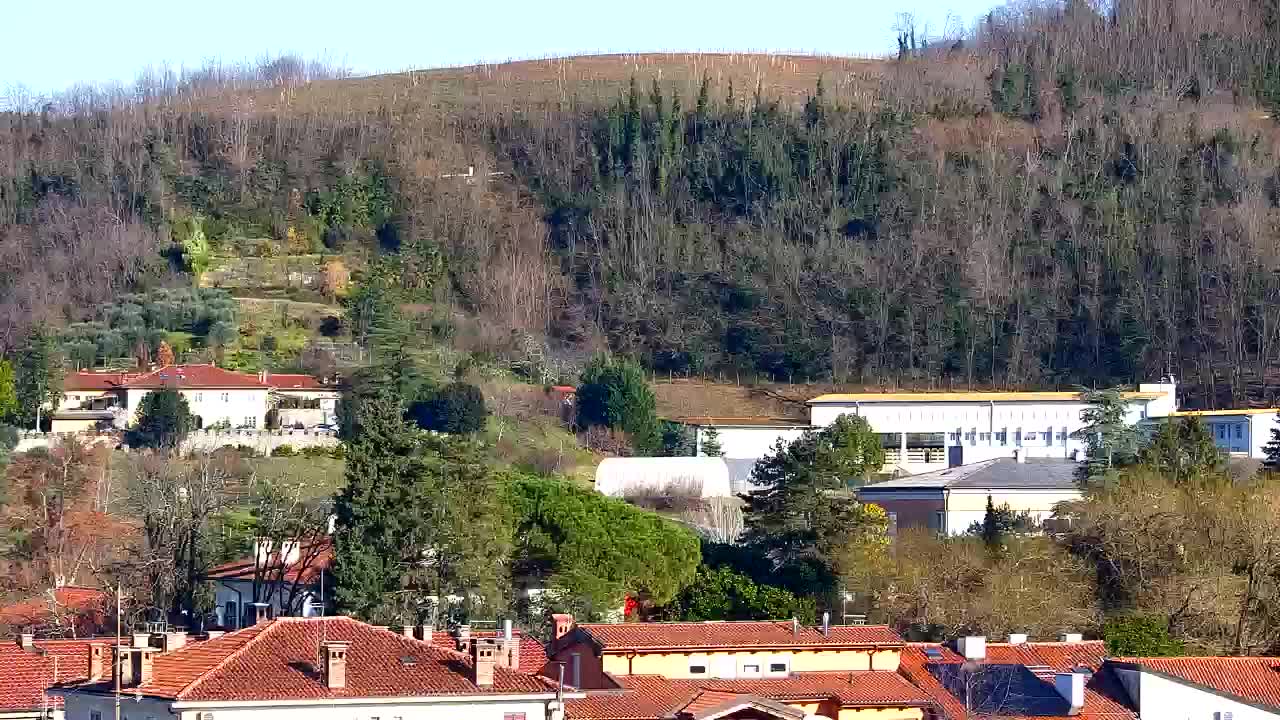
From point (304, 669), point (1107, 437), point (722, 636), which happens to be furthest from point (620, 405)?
point (304, 669)

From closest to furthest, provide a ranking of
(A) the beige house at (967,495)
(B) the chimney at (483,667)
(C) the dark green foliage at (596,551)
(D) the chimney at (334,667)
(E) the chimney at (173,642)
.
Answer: (D) the chimney at (334,667) < (B) the chimney at (483,667) < (E) the chimney at (173,642) < (C) the dark green foliage at (596,551) < (A) the beige house at (967,495)

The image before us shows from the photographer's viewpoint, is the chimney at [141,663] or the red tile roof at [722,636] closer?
the chimney at [141,663]

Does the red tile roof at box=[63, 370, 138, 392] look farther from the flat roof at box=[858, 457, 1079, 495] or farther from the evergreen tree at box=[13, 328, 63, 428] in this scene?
the flat roof at box=[858, 457, 1079, 495]

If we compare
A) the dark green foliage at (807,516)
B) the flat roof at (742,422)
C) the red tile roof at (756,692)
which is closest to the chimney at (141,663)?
the red tile roof at (756,692)

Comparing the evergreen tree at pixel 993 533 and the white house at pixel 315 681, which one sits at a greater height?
the white house at pixel 315 681

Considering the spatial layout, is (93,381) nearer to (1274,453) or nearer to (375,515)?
(1274,453)

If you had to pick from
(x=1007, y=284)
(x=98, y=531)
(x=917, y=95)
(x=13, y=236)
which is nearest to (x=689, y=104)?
(x=917, y=95)

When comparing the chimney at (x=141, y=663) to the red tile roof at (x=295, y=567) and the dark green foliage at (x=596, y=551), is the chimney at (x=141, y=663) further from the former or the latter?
the dark green foliage at (x=596, y=551)
